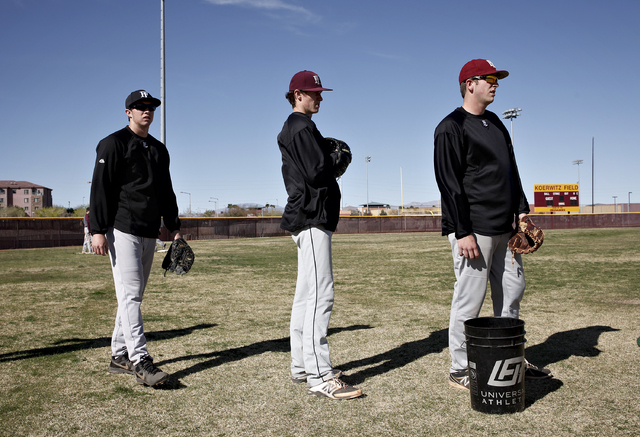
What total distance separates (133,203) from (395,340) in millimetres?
2757

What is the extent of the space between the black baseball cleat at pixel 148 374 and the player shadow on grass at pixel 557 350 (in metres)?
2.44

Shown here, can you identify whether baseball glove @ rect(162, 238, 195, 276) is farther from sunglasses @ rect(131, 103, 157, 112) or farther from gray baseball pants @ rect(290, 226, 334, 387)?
gray baseball pants @ rect(290, 226, 334, 387)

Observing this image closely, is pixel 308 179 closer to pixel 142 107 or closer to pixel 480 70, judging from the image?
pixel 480 70

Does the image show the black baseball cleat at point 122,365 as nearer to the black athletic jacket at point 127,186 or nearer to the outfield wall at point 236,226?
the black athletic jacket at point 127,186

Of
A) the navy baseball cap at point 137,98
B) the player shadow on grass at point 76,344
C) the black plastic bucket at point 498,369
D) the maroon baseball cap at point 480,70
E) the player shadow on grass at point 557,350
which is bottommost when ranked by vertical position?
the player shadow on grass at point 76,344

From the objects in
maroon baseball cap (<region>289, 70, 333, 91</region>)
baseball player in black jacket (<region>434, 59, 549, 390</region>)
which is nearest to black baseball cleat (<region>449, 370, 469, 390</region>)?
baseball player in black jacket (<region>434, 59, 549, 390</region>)

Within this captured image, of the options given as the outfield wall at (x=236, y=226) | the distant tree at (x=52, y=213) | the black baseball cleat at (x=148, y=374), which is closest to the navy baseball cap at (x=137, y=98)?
the black baseball cleat at (x=148, y=374)

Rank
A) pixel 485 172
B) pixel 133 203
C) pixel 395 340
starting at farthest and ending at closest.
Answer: pixel 395 340 < pixel 133 203 < pixel 485 172

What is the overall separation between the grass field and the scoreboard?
1750 inches

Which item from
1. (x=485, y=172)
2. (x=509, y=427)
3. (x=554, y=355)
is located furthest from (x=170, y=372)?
(x=554, y=355)

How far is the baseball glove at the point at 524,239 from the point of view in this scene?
133 inches

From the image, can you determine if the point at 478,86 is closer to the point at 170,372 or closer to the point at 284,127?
the point at 284,127

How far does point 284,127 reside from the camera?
11.5 feet

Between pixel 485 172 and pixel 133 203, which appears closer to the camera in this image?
pixel 485 172
